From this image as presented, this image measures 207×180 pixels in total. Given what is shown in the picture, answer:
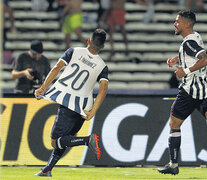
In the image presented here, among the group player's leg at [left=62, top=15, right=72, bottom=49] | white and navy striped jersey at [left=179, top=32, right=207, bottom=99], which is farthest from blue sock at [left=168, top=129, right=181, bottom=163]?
player's leg at [left=62, top=15, right=72, bottom=49]

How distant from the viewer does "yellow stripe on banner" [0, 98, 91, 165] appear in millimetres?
10148

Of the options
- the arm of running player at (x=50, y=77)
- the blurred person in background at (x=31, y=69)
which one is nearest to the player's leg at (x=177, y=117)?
the arm of running player at (x=50, y=77)

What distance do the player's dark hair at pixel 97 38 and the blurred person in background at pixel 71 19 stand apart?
8413 mm

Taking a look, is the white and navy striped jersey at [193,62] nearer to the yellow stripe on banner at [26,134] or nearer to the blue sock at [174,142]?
the blue sock at [174,142]

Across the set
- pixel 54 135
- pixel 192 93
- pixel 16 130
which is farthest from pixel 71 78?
pixel 16 130

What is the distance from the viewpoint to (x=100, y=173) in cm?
938

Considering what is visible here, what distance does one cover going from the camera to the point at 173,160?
8906mm

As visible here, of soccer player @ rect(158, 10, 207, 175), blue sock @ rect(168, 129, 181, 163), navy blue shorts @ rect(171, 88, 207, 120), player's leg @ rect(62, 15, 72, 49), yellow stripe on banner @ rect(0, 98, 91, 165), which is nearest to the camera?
soccer player @ rect(158, 10, 207, 175)

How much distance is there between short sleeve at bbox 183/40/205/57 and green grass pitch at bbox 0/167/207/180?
163 centimetres

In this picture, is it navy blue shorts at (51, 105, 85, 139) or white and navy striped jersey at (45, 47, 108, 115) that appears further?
navy blue shorts at (51, 105, 85, 139)

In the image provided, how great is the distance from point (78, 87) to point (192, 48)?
1504 mm

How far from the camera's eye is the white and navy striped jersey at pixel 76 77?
8297 millimetres

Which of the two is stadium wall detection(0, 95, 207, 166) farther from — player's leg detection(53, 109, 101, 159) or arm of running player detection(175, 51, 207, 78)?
arm of running player detection(175, 51, 207, 78)

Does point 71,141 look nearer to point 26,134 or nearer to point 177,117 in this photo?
point 177,117
